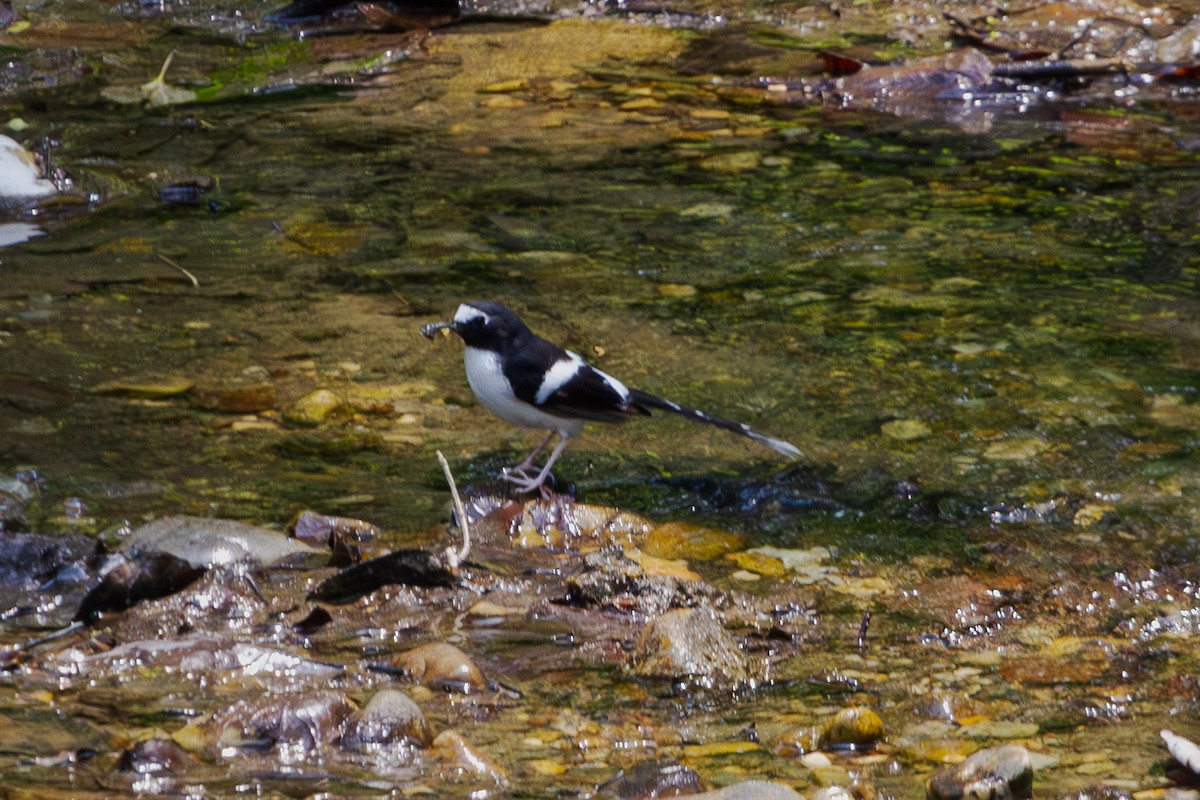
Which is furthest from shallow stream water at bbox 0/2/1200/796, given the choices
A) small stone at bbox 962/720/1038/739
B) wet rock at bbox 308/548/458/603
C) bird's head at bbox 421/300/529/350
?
bird's head at bbox 421/300/529/350

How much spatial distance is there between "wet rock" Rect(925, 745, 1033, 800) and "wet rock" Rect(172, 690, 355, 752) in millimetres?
Answer: 1362

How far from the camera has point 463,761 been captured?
136 inches

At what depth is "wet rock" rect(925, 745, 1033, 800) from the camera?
127 inches

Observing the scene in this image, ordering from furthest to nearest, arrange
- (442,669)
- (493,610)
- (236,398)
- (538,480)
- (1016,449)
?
(236,398), (1016,449), (538,480), (493,610), (442,669)

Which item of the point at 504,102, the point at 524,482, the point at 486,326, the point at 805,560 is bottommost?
the point at 805,560

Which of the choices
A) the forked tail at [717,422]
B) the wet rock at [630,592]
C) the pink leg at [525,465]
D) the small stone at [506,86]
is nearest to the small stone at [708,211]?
the small stone at [506,86]

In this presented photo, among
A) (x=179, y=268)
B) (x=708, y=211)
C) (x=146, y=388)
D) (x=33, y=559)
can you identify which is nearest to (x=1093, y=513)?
(x=33, y=559)

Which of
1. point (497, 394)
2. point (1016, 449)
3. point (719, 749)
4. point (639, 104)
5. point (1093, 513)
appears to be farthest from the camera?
point (639, 104)

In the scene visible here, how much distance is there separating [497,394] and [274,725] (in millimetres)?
2127

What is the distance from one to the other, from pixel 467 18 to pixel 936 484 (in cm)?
826

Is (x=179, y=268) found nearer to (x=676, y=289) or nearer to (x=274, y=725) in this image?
(x=676, y=289)

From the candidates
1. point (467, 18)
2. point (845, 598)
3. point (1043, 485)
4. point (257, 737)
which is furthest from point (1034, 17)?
point (257, 737)

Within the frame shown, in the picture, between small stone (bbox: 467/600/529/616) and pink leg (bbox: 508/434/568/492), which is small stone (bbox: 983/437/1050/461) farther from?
small stone (bbox: 467/600/529/616)

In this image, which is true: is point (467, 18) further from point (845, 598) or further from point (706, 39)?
→ point (845, 598)
